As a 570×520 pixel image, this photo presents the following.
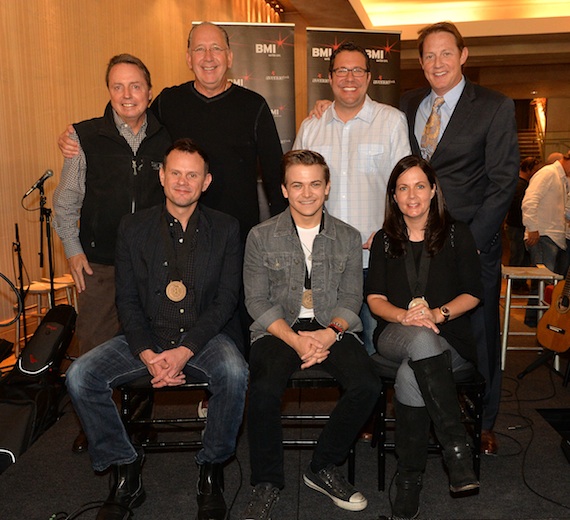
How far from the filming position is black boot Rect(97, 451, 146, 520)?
240cm

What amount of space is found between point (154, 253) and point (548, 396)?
2.66 meters

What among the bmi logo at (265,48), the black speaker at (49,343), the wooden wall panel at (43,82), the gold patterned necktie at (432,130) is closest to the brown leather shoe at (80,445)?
the black speaker at (49,343)

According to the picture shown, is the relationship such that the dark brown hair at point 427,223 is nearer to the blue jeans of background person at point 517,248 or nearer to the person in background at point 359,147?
the person in background at point 359,147

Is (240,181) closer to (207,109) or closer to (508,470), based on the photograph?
(207,109)

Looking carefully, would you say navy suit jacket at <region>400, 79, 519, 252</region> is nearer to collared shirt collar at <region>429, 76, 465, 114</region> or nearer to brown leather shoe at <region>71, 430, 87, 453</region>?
collared shirt collar at <region>429, 76, 465, 114</region>

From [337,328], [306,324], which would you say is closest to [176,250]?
[306,324]

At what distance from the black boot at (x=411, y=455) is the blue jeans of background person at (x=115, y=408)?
2.15 feet

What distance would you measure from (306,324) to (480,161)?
3.64 ft

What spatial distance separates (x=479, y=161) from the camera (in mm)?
2902

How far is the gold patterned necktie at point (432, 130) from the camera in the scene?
299 centimetres

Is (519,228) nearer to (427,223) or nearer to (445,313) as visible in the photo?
(427,223)

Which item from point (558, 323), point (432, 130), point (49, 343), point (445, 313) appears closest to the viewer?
point (445, 313)

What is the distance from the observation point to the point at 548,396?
3.91 metres

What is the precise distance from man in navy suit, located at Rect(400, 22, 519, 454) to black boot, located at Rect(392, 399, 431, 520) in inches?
26.8
